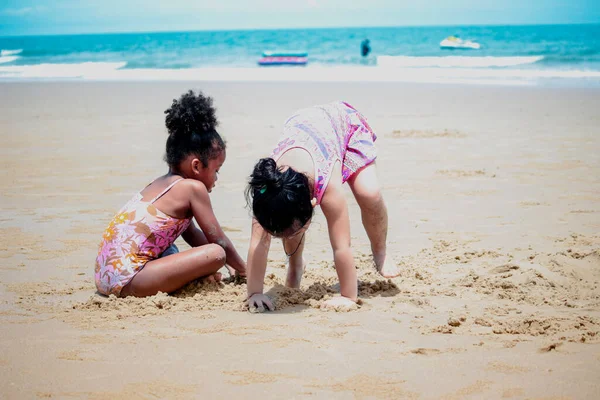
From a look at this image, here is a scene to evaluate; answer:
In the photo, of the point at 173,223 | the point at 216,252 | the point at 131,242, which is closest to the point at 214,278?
the point at 216,252

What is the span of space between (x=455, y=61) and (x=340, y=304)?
25.8 metres

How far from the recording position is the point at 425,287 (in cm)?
358

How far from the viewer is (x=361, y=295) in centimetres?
353

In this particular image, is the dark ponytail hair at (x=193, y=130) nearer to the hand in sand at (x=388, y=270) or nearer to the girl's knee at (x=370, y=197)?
the girl's knee at (x=370, y=197)

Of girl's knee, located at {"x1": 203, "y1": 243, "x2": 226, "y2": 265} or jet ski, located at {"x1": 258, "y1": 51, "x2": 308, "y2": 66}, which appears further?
jet ski, located at {"x1": 258, "y1": 51, "x2": 308, "y2": 66}

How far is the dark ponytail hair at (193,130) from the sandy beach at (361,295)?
0.75 metres

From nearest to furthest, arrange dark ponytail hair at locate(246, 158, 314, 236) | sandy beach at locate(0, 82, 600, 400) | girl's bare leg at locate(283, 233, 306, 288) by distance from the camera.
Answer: sandy beach at locate(0, 82, 600, 400) → dark ponytail hair at locate(246, 158, 314, 236) → girl's bare leg at locate(283, 233, 306, 288)

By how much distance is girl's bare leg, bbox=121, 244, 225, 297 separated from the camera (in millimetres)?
3393

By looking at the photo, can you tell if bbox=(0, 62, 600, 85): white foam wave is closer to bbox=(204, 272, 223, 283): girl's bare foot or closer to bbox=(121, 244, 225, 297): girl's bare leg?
bbox=(204, 272, 223, 283): girl's bare foot

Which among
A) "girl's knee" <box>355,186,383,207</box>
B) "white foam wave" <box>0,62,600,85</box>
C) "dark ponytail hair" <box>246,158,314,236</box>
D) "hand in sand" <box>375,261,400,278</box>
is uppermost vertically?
"dark ponytail hair" <box>246,158,314,236</box>

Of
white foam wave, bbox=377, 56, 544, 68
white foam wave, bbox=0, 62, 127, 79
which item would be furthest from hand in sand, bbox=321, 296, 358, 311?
white foam wave, bbox=377, 56, 544, 68

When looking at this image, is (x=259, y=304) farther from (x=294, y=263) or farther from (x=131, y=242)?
(x=131, y=242)

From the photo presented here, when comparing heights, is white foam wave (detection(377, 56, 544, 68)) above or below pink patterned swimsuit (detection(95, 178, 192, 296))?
above

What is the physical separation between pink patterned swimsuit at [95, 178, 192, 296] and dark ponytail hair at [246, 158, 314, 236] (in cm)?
73
